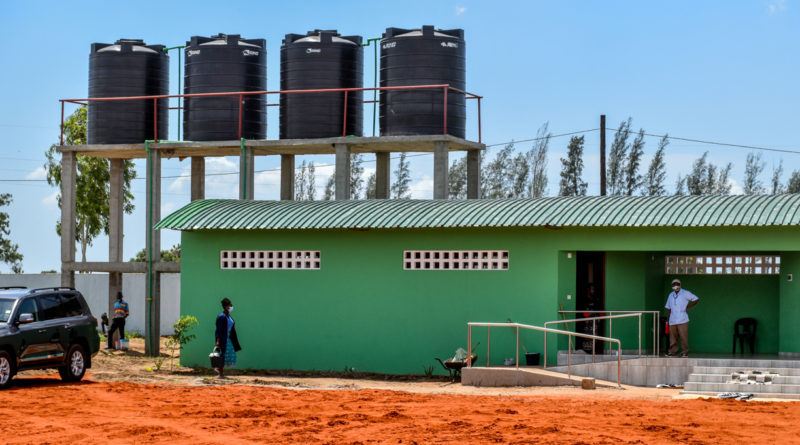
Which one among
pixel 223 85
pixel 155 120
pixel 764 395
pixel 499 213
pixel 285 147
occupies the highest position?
pixel 223 85

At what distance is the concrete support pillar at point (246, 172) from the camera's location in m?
29.6

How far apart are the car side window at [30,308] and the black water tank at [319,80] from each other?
1095cm

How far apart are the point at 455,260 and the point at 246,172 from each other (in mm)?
8104


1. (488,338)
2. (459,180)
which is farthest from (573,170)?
(488,338)

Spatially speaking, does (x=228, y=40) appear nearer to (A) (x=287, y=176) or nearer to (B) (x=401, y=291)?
(A) (x=287, y=176)

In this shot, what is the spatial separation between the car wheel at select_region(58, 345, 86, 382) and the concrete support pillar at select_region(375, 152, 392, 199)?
36.5 ft

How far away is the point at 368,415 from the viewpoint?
16031 millimetres

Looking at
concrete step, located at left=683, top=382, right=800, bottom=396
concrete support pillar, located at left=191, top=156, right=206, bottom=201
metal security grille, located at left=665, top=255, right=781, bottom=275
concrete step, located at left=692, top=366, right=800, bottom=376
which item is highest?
concrete support pillar, located at left=191, top=156, right=206, bottom=201

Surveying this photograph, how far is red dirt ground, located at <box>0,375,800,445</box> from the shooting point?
14.2m

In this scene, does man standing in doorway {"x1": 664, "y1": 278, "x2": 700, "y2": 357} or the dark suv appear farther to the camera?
man standing in doorway {"x1": 664, "y1": 278, "x2": 700, "y2": 357}

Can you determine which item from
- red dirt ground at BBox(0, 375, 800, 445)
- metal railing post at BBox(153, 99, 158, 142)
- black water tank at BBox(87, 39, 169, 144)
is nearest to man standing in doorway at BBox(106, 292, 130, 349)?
black water tank at BBox(87, 39, 169, 144)

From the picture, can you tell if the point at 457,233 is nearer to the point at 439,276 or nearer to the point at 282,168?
the point at 439,276

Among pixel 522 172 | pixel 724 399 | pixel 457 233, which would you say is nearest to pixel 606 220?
pixel 457 233

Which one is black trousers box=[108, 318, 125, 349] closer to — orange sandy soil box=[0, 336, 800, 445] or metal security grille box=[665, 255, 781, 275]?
orange sandy soil box=[0, 336, 800, 445]
